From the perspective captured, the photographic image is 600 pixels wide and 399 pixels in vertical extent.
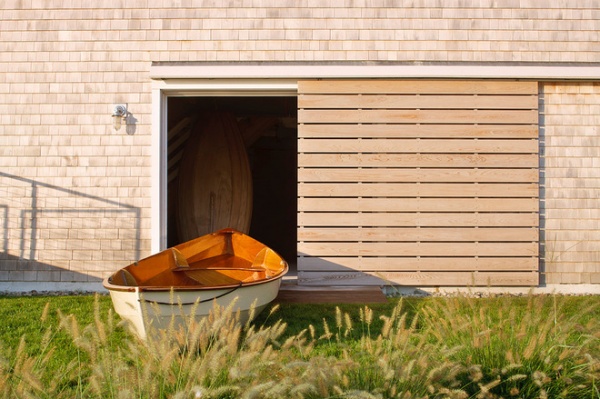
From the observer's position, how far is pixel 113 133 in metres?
7.48

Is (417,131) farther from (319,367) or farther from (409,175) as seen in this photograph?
(319,367)

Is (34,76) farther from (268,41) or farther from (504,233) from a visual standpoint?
(504,233)

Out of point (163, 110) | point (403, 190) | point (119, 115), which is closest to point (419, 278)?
point (403, 190)

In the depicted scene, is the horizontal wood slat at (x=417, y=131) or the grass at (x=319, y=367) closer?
the grass at (x=319, y=367)

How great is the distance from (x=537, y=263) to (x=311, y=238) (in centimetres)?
253

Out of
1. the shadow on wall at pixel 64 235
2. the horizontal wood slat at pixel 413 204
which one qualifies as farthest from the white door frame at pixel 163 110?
the horizontal wood slat at pixel 413 204

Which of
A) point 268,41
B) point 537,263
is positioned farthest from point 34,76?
point 537,263

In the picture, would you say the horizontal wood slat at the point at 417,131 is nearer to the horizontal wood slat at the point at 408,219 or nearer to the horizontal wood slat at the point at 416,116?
the horizontal wood slat at the point at 416,116

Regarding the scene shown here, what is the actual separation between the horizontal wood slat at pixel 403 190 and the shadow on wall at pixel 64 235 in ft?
6.72

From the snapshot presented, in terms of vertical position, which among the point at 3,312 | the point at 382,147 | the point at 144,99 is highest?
the point at 144,99

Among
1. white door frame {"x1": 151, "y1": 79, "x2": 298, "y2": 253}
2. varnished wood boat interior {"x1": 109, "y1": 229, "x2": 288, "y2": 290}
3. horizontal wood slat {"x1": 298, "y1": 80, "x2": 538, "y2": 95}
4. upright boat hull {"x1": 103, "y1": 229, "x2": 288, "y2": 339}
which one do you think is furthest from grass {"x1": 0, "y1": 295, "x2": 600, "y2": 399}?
horizontal wood slat {"x1": 298, "y1": 80, "x2": 538, "y2": 95}

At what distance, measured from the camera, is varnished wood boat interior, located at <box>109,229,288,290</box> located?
20.2 ft

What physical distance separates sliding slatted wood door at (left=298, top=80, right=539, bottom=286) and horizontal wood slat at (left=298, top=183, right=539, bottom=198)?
0.01 m

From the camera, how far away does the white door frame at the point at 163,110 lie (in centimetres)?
741
